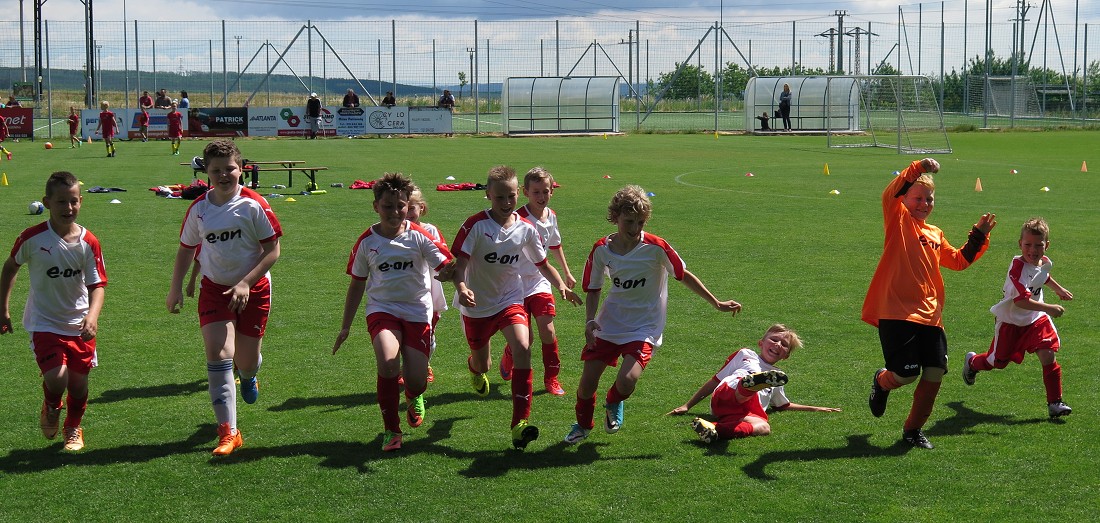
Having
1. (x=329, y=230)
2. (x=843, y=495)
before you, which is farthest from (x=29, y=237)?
(x=329, y=230)

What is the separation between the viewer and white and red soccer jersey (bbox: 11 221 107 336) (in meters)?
5.87

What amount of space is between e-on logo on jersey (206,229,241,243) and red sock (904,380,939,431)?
3871 mm

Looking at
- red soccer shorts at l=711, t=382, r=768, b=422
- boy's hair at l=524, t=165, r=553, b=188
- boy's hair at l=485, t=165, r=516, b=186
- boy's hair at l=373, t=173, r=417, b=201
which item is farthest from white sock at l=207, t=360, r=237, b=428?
red soccer shorts at l=711, t=382, r=768, b=422

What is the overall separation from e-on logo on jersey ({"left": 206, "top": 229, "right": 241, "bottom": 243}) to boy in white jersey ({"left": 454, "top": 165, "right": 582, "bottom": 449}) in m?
1.23

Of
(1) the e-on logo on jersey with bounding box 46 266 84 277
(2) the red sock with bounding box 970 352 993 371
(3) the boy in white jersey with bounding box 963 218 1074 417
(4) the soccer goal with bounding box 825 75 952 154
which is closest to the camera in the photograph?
(1) the e-on logo on jersey with bounding box 46 266 84 277

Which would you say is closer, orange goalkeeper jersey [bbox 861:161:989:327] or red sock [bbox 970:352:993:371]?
orange goalkeeper jersey [bbox 861:161:989:327]

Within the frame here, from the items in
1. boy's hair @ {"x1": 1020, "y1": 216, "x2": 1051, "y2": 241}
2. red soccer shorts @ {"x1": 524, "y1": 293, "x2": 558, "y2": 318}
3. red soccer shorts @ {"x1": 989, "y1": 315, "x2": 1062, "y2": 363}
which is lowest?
red soccer shorts @ {"x1": 989, "y1": 315, "x2": 1062, "y2": 363}

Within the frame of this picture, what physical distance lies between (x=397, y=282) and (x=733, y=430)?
2076 mm

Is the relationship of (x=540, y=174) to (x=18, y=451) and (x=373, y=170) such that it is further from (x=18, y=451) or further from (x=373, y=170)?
(x=373, y=170)

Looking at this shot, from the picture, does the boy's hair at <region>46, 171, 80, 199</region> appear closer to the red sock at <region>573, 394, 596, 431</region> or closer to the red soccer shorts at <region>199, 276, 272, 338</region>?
the red soccer shorts at <region>199, 276, 272, 338</region>

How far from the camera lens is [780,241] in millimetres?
14430

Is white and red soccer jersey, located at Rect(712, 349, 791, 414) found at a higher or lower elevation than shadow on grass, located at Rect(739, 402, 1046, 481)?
higher

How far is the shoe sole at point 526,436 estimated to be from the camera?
229 inches

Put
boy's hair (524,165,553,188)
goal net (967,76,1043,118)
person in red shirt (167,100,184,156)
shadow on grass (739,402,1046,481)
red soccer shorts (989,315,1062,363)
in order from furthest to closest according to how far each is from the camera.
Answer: goal net (967,76,1043,118)
person in red shirt (167,100,184,156)
boy's hair (524,165,553,188)
red soccer shorts (989,315,1062,363)
shadow on grass (739,402,1046,481)
